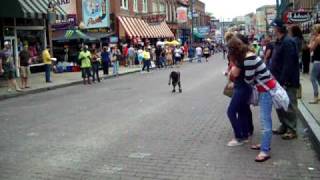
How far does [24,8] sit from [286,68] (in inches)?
759

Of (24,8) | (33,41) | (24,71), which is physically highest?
(24,8)

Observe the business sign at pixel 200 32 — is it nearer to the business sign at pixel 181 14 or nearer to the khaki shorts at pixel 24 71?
the business sign at pixel 181 14

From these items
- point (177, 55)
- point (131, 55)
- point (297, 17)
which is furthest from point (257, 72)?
point (177, 55)

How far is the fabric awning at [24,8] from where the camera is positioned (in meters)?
23.7

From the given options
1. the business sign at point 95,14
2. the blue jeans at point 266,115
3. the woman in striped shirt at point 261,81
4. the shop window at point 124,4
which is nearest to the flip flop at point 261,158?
the woman in striped shirt at point 261,81

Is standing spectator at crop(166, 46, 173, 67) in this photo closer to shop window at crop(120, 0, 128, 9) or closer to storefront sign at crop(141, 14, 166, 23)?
shop window at crop(120, 0, 128, 9)

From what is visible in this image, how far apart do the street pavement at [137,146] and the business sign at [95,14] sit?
2671cm

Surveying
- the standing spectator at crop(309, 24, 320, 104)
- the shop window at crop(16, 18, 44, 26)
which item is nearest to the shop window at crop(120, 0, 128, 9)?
the shop window at crop(16, 18, 44, 26)

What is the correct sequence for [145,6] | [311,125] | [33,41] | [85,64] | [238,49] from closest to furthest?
[238,49] < [311,125] < [85,64] < [33,41] < [145,6]

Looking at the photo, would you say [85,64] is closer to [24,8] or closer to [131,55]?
[24,8]

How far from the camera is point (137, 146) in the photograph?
27.4 ft

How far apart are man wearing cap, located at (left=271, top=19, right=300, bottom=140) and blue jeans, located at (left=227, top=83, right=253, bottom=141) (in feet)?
2.14

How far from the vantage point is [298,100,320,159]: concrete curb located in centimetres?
776

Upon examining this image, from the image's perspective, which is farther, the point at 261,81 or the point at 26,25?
the point at 26,25
